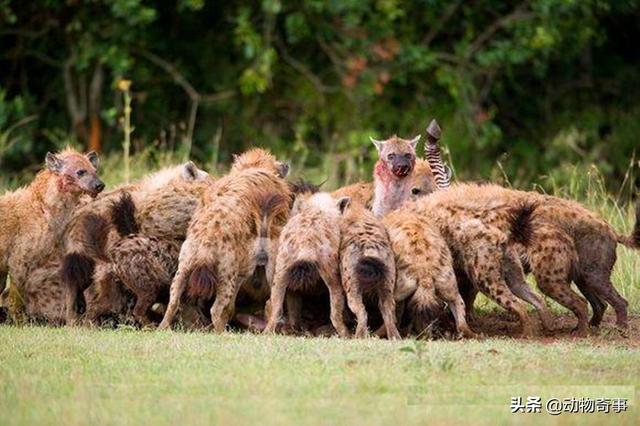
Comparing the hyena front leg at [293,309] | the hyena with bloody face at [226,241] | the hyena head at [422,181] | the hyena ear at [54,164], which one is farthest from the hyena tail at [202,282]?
the hyena head at [422,181]

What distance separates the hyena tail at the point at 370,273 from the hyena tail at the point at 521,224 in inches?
37.3

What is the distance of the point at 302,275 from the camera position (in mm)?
8680

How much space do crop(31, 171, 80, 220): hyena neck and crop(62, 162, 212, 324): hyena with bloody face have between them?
0.14m

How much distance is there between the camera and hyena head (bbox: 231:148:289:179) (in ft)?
32.7

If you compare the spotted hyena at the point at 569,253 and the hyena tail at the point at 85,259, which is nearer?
the spotted hyena at the point at 569,253

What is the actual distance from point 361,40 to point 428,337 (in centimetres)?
943

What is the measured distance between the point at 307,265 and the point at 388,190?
6.97 feet

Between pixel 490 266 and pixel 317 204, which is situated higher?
pixel 317 204

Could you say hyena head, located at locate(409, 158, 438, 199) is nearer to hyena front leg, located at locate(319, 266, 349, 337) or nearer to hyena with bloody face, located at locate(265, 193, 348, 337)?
hyena with bloody face, located at locate(265, 193, 348, 337)

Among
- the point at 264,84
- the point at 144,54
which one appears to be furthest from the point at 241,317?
the point at 144,54

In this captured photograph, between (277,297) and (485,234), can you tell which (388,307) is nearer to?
(277,297)

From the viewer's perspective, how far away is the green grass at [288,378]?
21.3ft

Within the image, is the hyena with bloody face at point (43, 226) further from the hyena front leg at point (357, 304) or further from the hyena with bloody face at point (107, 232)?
the hyena front leg at point (357, 304)

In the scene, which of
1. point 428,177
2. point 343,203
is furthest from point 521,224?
point 428,177
